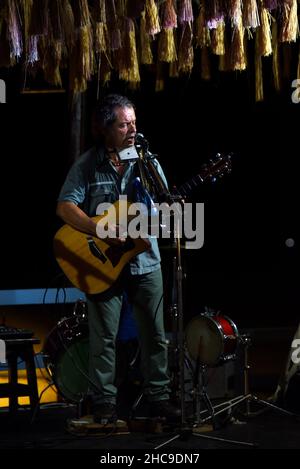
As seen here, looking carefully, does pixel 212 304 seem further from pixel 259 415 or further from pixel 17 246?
pixel 259 415

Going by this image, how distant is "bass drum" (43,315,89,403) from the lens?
638 centimetres

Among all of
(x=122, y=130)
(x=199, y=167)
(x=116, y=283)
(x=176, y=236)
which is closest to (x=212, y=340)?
(x=116, y=283)

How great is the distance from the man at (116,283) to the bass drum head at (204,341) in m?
0.31

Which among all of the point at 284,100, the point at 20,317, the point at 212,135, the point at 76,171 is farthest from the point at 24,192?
the point at 76,171

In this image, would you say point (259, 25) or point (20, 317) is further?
point (20, 317)

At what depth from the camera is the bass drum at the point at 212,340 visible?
232 inches

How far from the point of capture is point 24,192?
1219 cm

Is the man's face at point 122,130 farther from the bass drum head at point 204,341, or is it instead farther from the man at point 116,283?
the bass drum head at point 204,341

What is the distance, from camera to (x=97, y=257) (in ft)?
19.0

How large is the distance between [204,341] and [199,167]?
6.06 meters

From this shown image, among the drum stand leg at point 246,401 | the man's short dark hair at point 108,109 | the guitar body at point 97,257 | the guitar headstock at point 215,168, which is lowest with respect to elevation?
the drum stand leg at point 246,401

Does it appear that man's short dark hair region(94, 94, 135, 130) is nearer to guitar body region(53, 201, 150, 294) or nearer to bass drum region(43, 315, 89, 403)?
guitar body region(53, 201, 150, 294)

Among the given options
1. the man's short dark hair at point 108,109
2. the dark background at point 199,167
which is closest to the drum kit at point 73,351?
the man's short dark hair at point 108,109
